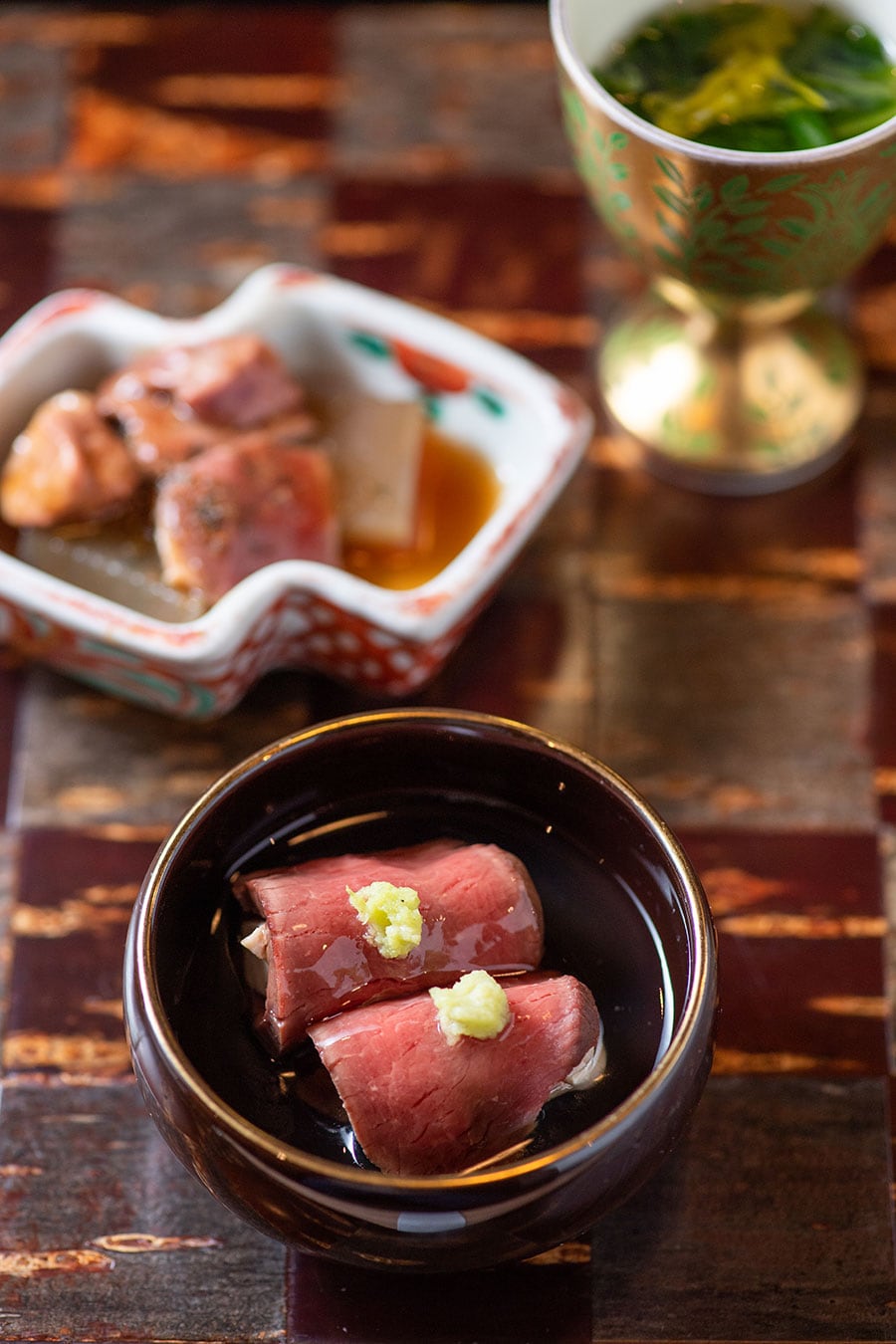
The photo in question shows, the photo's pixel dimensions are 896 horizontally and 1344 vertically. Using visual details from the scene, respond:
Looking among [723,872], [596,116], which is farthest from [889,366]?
[723,872]

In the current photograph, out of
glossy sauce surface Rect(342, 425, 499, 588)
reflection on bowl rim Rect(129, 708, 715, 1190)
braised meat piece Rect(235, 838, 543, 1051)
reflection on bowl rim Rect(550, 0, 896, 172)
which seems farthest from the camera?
glossy sauce surface Rect(342, 425, 499, 588)

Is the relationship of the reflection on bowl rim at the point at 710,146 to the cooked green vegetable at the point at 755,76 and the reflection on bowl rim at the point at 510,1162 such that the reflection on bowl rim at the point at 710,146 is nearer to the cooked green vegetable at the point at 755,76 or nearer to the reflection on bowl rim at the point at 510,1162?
the cooked green vegetable at the point at 755,76

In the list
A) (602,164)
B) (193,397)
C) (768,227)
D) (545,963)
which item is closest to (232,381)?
(193,397)

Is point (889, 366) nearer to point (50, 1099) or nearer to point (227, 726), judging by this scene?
point (227, 726)

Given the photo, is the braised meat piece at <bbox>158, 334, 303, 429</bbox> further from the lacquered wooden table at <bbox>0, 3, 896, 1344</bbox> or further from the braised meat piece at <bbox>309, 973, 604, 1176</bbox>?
the braised meat piece at <bbox>309, 973, 604, 1176</bbox>

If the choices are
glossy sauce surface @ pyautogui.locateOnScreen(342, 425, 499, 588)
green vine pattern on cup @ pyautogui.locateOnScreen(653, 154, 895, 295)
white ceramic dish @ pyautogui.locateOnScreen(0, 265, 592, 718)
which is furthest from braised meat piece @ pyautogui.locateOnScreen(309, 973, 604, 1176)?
green vine pattern on cup @ pyautogui.locateOnScreen(653, 154, 895, 295)

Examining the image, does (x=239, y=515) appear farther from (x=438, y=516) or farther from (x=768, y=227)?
(x=768, y=227)
